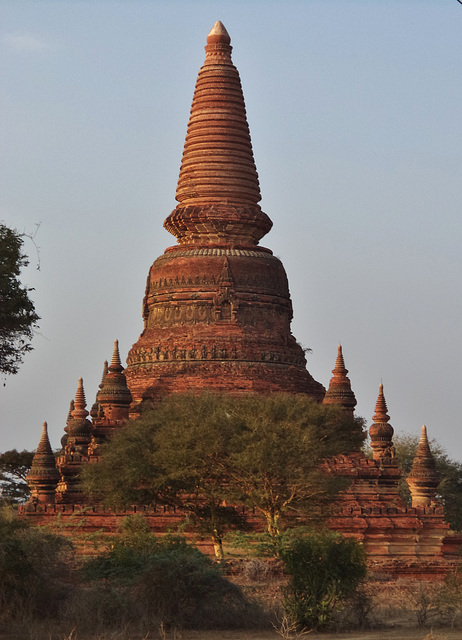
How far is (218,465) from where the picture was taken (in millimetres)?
36750

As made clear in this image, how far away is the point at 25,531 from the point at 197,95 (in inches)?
1093

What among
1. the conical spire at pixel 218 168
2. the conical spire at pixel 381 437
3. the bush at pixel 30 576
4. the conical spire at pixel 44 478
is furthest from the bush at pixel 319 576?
the conical spire at pixel 218 168

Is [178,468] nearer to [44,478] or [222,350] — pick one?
[44,478]

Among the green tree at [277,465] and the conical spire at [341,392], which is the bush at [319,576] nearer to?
the green tree at [277,465]

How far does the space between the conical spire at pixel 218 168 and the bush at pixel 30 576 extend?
24.7m

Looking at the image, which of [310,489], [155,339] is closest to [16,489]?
[155,339]

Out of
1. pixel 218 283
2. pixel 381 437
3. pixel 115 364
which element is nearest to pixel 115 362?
pixel 115 364

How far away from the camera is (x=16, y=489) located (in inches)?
2589

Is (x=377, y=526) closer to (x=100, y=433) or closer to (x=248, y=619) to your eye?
(x=100, y=433)

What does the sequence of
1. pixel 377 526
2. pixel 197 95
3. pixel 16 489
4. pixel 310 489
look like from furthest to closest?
pixel 16 489 < pixel 197 95 < pixel 377 526 < pixel 310 489

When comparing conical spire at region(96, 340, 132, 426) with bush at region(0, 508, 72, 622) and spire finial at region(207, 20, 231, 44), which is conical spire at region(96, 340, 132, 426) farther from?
bush at region(0, 508, 72, 622)

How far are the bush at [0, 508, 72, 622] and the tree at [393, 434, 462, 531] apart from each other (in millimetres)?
40100

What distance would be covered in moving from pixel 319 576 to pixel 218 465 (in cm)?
1266

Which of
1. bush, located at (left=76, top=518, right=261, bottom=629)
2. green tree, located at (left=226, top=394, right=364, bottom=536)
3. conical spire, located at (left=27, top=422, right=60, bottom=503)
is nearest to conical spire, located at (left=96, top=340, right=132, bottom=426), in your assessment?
conical spire, located at (left=27, top=422, right=60, bottom=503)
